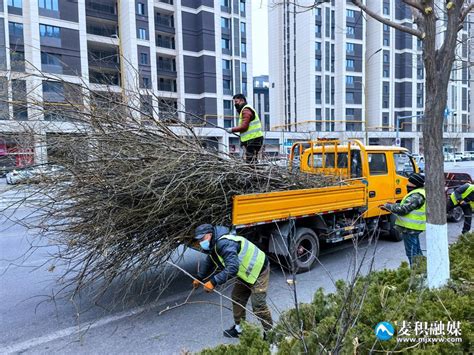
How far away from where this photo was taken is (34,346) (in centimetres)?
351

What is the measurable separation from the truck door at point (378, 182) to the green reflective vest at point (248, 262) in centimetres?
388

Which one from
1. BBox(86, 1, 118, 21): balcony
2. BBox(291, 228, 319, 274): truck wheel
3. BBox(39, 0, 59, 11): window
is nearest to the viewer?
BBox(291, 228, 319, 274): truck wheel

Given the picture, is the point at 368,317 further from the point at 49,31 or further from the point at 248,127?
the point at 49,31

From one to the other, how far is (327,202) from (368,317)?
125 inches

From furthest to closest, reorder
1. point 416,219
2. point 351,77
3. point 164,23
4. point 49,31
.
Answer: point 351,77 → point 164,23 → point 49,31 → point 416,219

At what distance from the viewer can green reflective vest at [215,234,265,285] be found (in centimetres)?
346

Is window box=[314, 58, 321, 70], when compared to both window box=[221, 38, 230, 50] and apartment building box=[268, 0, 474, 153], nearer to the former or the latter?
apartment building box=[268, 0, 474, 153]

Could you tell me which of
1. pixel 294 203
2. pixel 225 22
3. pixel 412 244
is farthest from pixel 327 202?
pixel 225 22

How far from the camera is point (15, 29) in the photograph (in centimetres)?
3100

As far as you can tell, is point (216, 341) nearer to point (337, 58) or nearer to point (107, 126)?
point (107, 126)

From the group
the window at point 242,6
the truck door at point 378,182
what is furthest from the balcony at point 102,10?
the truck door at point 378,182

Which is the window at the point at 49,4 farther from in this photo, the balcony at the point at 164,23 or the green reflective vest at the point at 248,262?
the green reflective vest at the point at 248,262

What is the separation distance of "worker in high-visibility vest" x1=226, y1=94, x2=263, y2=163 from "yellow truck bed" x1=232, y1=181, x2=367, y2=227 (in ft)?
4.29

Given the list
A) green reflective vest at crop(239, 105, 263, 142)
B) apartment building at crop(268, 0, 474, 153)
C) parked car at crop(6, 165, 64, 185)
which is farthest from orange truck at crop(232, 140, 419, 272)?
apartment building at crop(268, 0, 474, 153)
